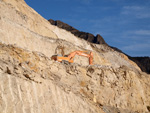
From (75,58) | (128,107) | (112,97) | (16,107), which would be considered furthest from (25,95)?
(75,58)

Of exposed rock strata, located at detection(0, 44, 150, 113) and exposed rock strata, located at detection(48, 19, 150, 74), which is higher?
exposed rock strata, located at detection(48, 19, 150, 74)

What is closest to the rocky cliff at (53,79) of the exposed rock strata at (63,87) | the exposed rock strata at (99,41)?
the exposed rock strata at (63,87)

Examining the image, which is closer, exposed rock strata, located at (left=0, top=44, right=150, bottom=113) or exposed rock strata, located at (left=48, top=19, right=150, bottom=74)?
exposed rock strata, located at (left=0, top=44, right=150, bottom=113)

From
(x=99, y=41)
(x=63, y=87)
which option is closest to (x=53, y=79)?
(x=63, y=87)

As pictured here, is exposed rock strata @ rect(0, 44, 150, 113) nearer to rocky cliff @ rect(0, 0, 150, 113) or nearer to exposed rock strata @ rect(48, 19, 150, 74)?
rocky cliff @ rect(0, 0, 150, 113)

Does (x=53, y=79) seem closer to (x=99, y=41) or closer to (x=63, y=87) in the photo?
(x=63, y=87)

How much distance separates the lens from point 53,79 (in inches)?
746

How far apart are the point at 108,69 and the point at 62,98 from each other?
11.0 m

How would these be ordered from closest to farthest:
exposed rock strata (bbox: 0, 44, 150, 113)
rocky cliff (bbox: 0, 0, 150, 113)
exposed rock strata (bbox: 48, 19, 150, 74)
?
exposed rock strata (bbox: 0, 44, 150, 113), rocky cliff (bbox: 0, 0, 150, 113), exposed rock strata (bbox: 48, 19, 150, 74)

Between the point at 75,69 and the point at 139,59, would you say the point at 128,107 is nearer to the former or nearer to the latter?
the point at 75,69

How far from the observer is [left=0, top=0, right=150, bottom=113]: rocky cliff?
1355cm

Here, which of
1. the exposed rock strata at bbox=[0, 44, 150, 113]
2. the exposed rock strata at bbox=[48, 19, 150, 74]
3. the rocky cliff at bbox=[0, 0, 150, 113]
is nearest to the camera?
the exposed rock strata at bbox=[0, 44, 150, 113]

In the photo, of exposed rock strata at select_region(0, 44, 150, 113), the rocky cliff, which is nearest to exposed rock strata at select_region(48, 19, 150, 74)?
the rocky cliff

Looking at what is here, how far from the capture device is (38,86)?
1493 centimetres
